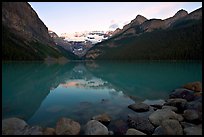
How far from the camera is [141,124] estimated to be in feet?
55.8

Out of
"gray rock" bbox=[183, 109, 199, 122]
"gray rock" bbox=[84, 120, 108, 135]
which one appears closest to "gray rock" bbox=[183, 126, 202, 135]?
"gray rock" bbox=[183, 109, 199, 122]

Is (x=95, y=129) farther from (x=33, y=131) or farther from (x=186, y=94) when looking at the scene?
(x=186, y=94)

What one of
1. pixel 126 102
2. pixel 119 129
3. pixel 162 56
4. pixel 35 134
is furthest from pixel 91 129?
pixel 162 56

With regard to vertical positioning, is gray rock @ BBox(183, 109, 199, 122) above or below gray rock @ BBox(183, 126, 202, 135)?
above

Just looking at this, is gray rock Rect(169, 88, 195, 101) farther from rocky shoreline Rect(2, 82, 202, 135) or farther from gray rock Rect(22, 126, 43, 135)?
gray rock Rect(22, 126, 43, 135)

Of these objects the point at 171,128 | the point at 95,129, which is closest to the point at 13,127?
the point at 95,129

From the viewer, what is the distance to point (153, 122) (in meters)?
17.6

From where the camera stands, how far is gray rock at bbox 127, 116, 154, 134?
16.2m

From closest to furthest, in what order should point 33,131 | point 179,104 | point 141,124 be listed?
point 33,131
point 141,124
point 179,104

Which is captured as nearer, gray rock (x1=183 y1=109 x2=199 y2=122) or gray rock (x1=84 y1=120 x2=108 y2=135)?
gray rock (x1=84 y1=120 x2=108 y2=135)

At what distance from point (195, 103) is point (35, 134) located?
14184mm

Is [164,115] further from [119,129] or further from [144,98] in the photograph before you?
[144,98]

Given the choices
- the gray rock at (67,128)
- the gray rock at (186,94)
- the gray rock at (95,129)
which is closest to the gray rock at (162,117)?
the gray rock at (95,129)

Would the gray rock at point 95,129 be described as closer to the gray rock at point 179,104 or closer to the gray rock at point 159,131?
the gray rock at point 159,131
